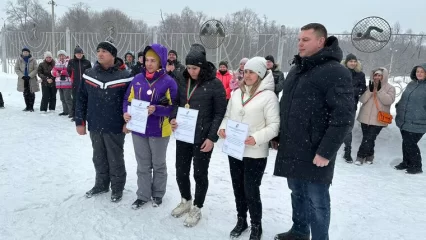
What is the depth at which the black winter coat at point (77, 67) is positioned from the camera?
7.75 meters

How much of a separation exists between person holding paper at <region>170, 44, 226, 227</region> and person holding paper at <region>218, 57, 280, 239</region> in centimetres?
17

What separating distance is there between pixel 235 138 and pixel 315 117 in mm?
740

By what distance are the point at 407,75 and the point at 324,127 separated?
→ 259 inches

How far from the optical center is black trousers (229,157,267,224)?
2.89m

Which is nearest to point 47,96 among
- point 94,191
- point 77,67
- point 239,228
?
point 77,67

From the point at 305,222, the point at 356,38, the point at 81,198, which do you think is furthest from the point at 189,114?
the point at 356,38

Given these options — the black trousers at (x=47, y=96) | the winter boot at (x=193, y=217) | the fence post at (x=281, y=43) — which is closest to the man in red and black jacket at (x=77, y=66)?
the black trousers at (x=47, y=96)

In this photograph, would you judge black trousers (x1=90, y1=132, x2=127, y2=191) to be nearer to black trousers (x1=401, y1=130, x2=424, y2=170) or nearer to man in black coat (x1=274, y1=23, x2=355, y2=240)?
man in black coat (x1=274, y1=23, x2=355, y2=240)

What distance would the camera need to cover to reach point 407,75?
7641 mm

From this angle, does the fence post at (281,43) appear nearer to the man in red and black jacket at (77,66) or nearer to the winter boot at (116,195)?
the man in red and black jacket at (77,66)

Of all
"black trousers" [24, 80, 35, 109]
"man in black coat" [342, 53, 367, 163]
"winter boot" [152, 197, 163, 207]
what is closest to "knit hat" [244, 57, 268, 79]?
"winter boot" [152, 197, 163, 207]

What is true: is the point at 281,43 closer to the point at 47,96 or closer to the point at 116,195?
the point at 116,195

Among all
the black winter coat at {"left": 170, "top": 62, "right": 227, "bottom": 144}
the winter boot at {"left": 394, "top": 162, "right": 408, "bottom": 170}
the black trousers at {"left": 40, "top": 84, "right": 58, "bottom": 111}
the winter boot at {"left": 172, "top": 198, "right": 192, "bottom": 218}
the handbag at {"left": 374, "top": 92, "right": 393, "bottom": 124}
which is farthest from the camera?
the black trousers at {"left": 40, "top": 84, "right": 58, "bottom": 111}

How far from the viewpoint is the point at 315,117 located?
2475 millimetres
